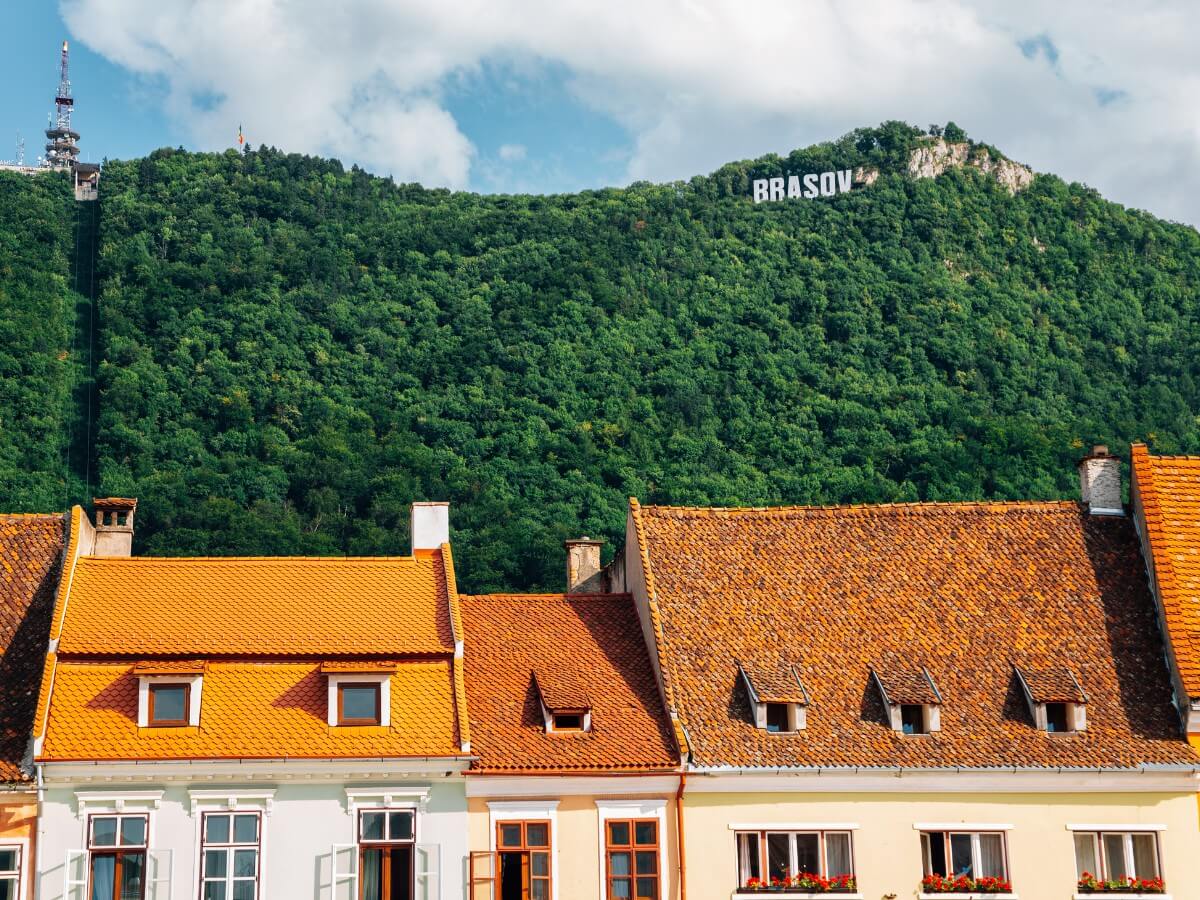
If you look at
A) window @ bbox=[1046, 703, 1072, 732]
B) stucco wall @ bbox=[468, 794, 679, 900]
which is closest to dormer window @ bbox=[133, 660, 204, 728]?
stucco wall @ bbox=[468, 794, 679, 900]

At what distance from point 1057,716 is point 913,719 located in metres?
2.84

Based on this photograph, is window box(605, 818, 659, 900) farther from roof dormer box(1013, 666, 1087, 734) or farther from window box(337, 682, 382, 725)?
roof dormer box(1013, 666, 1087, 734)

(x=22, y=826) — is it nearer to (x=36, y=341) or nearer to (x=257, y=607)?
(x=257, y=607)

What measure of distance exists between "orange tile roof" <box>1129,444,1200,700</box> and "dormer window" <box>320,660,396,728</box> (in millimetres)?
15294

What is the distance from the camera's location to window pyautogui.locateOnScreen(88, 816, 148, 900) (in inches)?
1280

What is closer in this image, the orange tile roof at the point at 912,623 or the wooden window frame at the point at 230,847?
the wooden window frame at the point at 230,847

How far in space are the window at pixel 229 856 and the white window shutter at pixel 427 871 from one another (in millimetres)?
2860

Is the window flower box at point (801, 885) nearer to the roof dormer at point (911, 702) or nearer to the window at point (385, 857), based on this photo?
the roof dormer at point (911, 702)

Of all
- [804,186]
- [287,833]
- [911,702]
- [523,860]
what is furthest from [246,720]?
[804,186]

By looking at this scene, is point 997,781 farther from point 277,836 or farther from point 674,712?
point 277,836

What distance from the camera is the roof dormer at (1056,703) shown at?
117 ft

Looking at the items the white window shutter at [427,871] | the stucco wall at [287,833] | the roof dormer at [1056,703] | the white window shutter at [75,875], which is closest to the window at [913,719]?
the roof dormer at [1056,703]

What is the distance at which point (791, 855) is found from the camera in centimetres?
3438

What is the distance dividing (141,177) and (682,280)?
49418 millimetres
